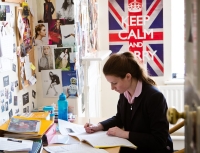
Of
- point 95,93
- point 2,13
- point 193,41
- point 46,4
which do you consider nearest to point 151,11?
point 95,93

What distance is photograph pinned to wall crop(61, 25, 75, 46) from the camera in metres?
2.41

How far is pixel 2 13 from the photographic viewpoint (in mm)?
1959

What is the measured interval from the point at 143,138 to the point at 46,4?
3.84ft

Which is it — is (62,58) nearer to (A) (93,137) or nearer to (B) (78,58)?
(B) (78,58)

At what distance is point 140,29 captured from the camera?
3.59 m

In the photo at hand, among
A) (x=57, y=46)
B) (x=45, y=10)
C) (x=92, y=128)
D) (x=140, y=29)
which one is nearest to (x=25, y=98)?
(x=57, y=46)

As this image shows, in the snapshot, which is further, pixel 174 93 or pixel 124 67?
pixel 174 93

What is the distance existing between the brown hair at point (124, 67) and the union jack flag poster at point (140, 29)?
1.57 m

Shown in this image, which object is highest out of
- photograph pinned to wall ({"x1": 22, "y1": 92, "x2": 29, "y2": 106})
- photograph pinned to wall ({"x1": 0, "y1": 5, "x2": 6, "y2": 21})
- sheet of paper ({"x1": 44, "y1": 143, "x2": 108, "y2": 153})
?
photograph pinned to wall ({"x1": 0, "y1": 5, "x2": 6, "y2": 21})

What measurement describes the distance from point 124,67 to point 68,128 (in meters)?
0.51

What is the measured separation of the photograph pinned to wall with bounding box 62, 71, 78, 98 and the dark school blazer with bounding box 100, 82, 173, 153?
0.51 m

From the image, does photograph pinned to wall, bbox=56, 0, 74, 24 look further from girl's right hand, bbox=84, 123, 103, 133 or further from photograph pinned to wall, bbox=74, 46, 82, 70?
girl's right hand, bbox=84, 123, 103, 133

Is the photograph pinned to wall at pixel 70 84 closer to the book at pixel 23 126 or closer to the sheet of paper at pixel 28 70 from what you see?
the sheet of paper at pixel 28 70

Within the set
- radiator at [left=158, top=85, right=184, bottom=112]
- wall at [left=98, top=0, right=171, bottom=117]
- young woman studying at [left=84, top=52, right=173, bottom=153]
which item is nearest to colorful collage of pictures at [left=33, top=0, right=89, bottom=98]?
young woman studying at [left=84, top=52, right=173, bottom=153]
